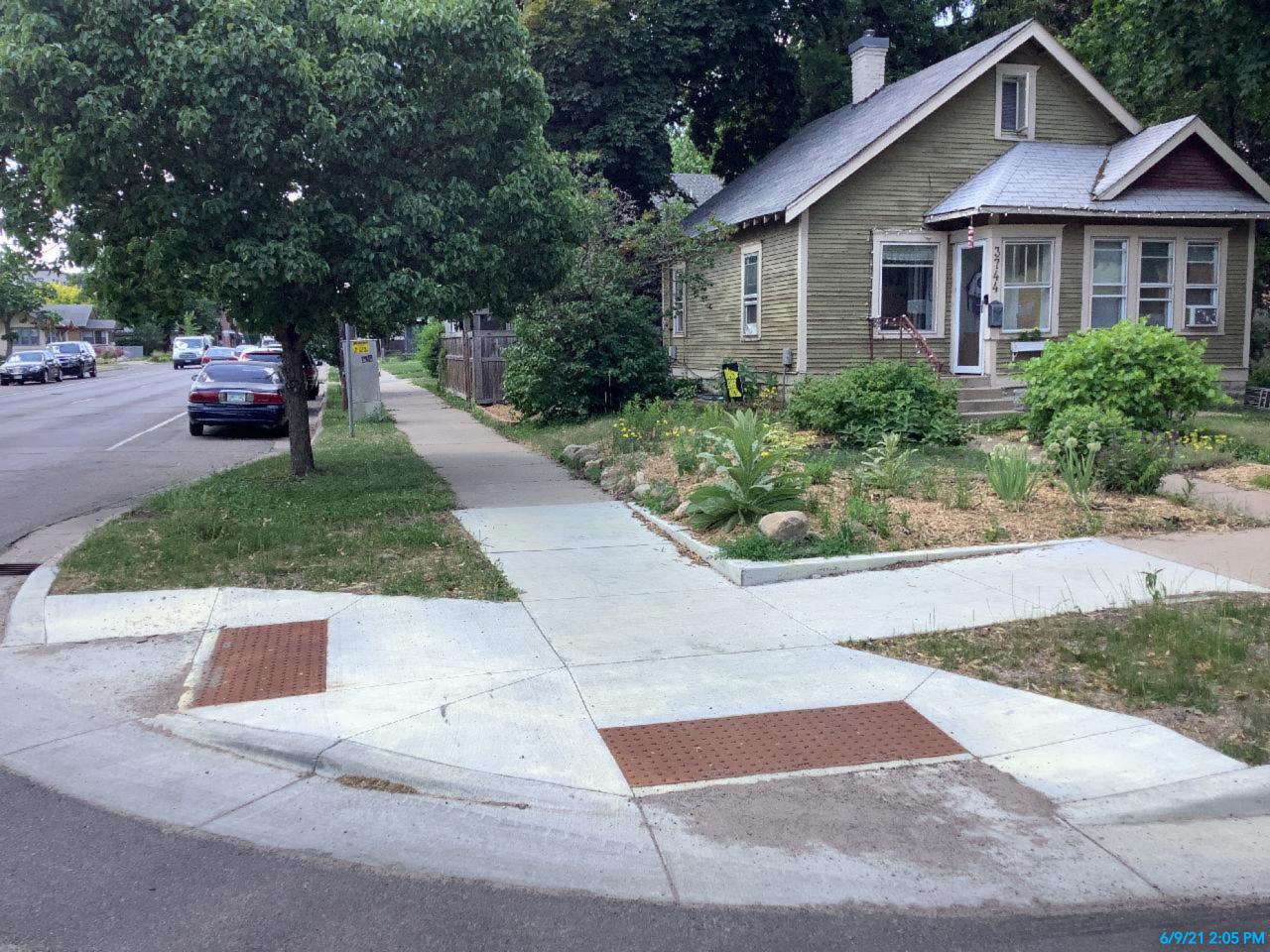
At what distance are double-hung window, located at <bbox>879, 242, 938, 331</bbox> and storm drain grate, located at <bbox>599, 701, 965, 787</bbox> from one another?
14.3 metres

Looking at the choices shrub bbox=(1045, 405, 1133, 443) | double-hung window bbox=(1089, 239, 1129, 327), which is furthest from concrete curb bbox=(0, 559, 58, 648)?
double-hung window bbox=(1089, 239, 1129, 327)

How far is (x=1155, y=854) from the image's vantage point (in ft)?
13.7

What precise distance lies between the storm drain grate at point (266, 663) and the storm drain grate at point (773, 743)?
6.30 feet

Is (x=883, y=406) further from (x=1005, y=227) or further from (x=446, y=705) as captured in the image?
(x=446, y=705)

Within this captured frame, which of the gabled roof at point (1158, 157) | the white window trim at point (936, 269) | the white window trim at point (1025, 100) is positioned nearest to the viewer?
the gabled roof at point (1158, 157)

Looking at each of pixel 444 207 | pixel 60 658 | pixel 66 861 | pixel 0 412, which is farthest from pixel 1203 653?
pixel 0 412

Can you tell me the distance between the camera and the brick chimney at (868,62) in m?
22.9

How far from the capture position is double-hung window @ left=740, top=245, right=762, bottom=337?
2009 centimetres

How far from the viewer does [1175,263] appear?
1853 cm

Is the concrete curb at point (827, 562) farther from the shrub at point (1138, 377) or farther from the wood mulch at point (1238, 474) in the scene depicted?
the shrub at point (1138, 377)

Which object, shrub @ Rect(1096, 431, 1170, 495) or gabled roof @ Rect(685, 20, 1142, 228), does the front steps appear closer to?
gabled roof @ Rect(685, 20, 1142, 228)

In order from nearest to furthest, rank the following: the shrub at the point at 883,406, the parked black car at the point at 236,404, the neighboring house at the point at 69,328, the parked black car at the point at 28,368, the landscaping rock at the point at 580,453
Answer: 1. the landscaping rock at the point at 580,453
2. the shrub at the point at 883,406
3. the parked black car at the point at 236,404
4. the parked black car at the point at 28,368
5. the neighboring house at the point at 69,328

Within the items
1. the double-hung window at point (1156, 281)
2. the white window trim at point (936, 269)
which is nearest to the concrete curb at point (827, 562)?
the white window trim at point (936, 269)

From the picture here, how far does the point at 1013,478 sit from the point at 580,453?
6.17 metres
